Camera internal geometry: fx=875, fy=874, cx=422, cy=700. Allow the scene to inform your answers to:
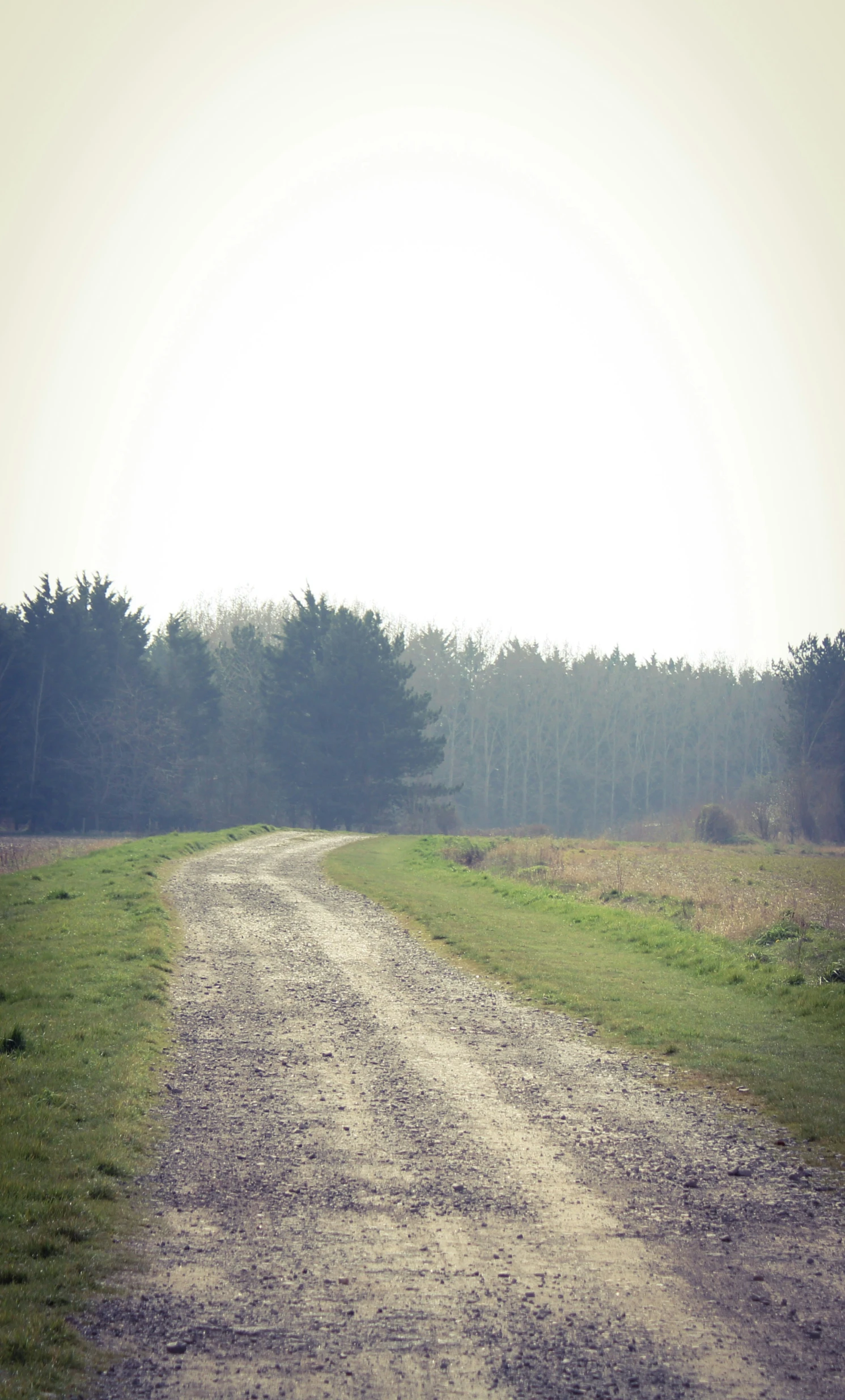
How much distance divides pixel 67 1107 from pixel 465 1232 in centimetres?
387

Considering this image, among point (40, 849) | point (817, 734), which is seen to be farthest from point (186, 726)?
point (817, 734)

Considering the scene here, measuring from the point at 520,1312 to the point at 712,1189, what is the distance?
2463 mm

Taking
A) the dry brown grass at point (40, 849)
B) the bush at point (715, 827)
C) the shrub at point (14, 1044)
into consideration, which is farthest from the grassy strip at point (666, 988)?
the bush at point (715, 827)

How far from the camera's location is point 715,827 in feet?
188

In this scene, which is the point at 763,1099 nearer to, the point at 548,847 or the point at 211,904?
the point at 211,904

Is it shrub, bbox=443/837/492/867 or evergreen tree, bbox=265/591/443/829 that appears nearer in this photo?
shrub, bbox=443/837/492/867

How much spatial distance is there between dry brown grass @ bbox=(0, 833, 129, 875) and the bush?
36.6m

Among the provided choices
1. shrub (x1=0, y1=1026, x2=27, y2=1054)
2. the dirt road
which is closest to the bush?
the dirt road

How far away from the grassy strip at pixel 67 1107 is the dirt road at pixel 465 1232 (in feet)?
0.96

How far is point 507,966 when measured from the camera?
14.9m

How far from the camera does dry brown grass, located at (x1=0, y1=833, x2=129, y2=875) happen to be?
31.0m

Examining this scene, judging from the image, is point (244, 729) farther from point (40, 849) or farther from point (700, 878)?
point (700, 878)

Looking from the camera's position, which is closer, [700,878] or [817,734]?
[700,878]

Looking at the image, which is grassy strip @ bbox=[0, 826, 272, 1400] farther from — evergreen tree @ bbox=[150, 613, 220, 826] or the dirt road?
evergreen tree @ bbox=[150, 613, 220, 826]
